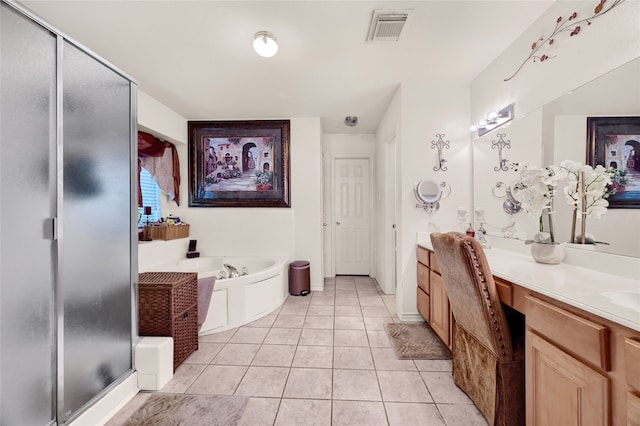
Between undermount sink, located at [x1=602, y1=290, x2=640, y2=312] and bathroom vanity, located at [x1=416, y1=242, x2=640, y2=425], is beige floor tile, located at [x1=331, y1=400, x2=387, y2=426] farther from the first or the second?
undermount sink, located at [x1=602, y1=290, x2=640, y2=312]

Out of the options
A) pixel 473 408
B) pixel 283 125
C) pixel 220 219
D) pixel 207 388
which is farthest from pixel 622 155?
pixel 220 219

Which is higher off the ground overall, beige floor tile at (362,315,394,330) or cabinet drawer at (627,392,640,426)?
A: cabinet drawer at (627,392,640,426)

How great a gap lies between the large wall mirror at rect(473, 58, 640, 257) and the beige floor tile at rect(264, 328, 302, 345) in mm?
2012

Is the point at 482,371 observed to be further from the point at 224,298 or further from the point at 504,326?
the point at 224,298

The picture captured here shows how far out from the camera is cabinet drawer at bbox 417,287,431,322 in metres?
2.36

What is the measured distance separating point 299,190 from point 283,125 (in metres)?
0.95

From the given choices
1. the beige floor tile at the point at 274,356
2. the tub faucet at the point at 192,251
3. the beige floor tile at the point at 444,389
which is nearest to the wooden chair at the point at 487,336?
the beige floor tile at the point at 444,389

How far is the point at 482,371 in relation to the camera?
1387mm

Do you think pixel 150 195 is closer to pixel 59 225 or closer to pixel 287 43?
pixel 59 225

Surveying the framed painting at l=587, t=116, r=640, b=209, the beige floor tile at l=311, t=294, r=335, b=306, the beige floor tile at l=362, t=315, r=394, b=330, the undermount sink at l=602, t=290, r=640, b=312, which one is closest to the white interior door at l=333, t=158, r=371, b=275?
the beige floor tile at l=311, t=294, r=335, b=306

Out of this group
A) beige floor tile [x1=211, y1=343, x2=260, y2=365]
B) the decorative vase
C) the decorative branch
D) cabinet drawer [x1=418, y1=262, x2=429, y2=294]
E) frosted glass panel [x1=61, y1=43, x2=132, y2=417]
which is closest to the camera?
frosted glass panel [x1=61, y1=43, x2=132, y2=417]

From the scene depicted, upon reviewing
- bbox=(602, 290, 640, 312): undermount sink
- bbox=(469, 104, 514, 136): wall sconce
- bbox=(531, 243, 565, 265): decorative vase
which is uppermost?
bbox=(469, 104, 514, 136): wall sconce

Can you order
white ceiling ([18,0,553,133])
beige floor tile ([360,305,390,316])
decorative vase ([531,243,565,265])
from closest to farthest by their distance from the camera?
decorative vase ([531,243,565,265]) → white ceiling ([18,0,553,133]) → beige floor tile ([360,305,390,316])

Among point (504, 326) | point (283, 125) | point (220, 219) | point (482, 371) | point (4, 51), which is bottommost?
point (482, 371)
